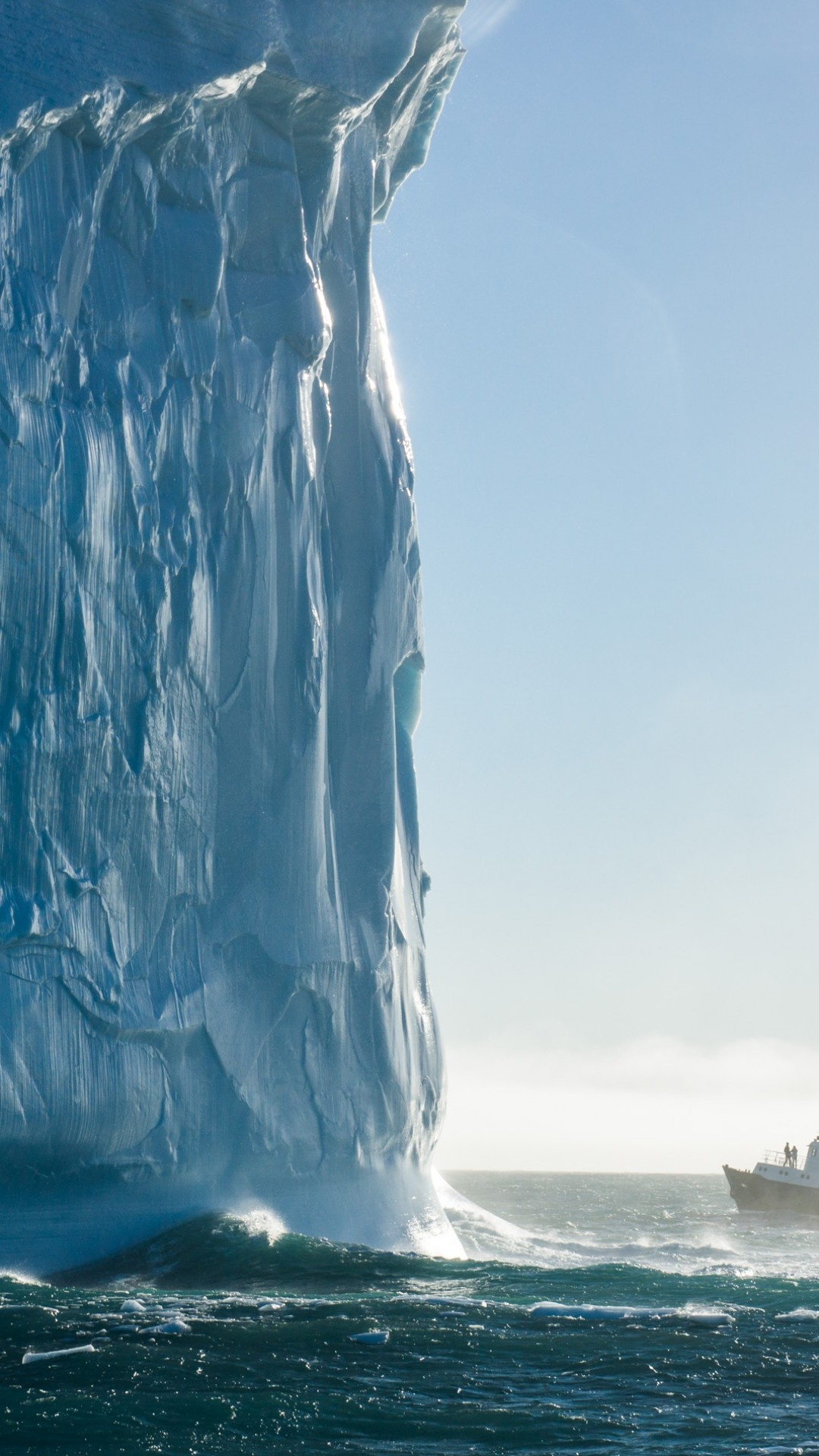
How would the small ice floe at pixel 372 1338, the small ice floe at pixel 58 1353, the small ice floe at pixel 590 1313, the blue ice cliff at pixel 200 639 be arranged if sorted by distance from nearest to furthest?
the small ice floe at pixel 58 1353 < the small ice floe at pixel 372 1338 < the small ice floe at pixel 590 1313 < the blue ice cliff at pixel 200 639

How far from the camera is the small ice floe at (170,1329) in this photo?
1105 centimetres

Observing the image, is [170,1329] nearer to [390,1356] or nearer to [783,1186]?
[390,1356]

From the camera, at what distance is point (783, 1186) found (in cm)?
4256

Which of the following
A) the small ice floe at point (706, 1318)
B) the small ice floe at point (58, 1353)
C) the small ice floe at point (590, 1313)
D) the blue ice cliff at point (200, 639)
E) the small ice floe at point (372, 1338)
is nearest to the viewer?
the small ice floe at point (58, 1353)

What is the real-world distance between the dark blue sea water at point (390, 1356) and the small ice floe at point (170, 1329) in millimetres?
27

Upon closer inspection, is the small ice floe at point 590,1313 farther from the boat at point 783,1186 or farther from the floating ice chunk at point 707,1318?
A: the boat at point 783,1186

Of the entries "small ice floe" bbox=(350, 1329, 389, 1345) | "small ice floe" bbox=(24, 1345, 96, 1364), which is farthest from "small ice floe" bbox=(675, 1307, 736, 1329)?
"small ice floe" bbox=(24, 1345, 96, 1364)

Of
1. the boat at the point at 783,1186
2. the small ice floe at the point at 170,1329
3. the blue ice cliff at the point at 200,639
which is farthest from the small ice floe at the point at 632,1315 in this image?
the boat at the point at 783,1186

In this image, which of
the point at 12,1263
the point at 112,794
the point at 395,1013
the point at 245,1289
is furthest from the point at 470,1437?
the point at 395,1013

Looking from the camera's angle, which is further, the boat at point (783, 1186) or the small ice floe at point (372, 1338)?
the boat at point (783, 1186)

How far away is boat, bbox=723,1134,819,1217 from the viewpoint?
42062 mm

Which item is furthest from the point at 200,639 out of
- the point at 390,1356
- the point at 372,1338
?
the point at 390,1356

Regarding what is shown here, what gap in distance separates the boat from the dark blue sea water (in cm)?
2678

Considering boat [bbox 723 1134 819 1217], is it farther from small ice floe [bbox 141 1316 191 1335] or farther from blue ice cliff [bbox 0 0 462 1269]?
small ice floe [bbox 141 1316 191 1335]
